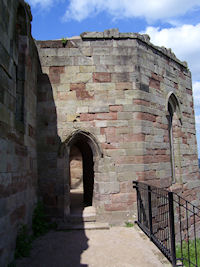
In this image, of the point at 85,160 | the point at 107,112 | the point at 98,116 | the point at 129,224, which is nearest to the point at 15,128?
the point at 98,116

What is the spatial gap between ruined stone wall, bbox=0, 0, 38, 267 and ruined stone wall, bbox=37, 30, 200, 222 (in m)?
0.68

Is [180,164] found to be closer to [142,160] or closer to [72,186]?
[142,160]

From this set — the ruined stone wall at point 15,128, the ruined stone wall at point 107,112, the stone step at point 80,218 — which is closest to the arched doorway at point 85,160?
the ruined stone wall at point 107,112

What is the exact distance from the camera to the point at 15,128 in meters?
4.42

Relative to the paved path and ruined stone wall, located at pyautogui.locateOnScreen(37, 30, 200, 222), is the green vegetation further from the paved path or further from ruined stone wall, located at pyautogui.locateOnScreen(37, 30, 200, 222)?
the paved path

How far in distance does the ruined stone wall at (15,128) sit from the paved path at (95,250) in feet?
1.87

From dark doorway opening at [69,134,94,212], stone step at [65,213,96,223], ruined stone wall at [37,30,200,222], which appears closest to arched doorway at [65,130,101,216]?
dark doorway opening at [69,134,94,212]

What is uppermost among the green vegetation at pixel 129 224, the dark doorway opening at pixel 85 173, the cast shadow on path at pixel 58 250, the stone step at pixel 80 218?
the dark doorway opening at pixel 85 173

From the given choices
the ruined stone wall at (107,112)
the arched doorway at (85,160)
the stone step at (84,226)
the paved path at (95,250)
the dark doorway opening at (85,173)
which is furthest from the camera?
the dark doorway opening at (85,173)

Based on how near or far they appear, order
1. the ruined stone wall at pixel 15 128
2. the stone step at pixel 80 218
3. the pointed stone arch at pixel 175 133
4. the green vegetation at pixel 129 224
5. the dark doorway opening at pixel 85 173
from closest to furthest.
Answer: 1. the ruined stone wall at pixel 15 128
2. the green vegetation at pixel 129 224
3. the stone step at pixel 80 218
4. the dark doorway opening at pixel 85 173
5. the pointed stone arch at pixel 175 133

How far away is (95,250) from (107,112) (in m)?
3.49

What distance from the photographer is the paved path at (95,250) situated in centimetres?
399

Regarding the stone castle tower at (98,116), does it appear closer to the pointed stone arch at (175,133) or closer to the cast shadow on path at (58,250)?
the cast shadow on path at (58,250)

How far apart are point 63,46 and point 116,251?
5411mm
